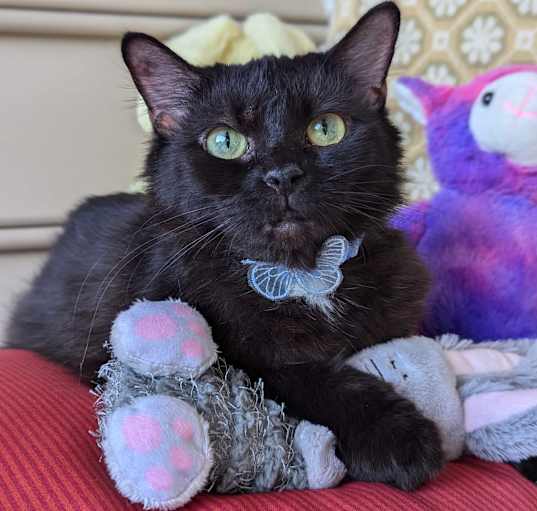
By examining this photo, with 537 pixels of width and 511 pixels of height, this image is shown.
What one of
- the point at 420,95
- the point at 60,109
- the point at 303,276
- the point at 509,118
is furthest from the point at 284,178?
the point at 60,109

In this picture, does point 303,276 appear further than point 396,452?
Yes

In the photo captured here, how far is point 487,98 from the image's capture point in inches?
47.5

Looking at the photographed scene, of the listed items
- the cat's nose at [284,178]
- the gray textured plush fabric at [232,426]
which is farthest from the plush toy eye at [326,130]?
the gray textured plush fabric at [232,426]

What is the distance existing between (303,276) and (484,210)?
1.68 feet

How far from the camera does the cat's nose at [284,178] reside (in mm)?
810

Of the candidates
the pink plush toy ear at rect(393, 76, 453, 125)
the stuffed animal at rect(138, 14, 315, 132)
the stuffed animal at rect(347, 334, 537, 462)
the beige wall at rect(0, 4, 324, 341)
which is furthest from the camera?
the beige wall at rect(0, 4, 324, 341)

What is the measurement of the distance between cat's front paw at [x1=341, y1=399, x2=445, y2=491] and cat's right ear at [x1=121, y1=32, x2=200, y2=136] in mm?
563

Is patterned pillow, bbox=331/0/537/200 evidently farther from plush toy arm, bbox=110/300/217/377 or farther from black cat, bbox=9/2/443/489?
plush toy arm, bbox=110/300/217/377

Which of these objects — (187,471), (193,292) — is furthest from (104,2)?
(187,471)

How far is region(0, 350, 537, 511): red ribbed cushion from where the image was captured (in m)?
0.68

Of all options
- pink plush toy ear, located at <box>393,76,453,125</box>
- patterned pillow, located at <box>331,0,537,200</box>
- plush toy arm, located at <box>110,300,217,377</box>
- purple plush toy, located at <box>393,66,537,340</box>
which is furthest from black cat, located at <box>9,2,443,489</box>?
patterned pillow, located at <box>331,0,537,200</box>

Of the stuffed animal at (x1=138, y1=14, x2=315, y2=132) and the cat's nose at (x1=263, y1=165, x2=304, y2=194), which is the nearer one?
the cat's nose at (x1=263, y1=165, x2=304, y2=194)

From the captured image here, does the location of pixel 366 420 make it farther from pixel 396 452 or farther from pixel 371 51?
pixel 371 51

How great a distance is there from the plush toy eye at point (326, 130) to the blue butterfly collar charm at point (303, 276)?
0.49 ft
